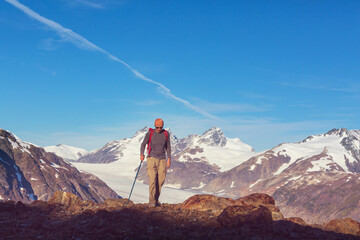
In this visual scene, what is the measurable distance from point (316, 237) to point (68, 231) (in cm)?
914

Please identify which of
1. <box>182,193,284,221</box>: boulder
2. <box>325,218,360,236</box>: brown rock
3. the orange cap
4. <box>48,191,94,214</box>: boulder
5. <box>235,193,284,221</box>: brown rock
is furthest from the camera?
<box>48,191,94,214</box>: boulder

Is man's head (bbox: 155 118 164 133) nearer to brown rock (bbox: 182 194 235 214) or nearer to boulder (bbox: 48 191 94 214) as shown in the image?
brown rock (bbox: 182 194 235 214)

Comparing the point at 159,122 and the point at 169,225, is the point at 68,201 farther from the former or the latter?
the point at 169,225

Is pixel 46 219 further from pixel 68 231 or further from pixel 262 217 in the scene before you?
pixel 262 217

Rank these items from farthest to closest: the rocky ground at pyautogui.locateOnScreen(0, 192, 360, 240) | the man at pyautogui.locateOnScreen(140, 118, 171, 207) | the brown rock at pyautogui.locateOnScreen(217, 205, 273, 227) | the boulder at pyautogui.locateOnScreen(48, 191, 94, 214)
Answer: the boulder at pyautogui.locateOnScreen(48, 191, 94, 214) < the man at pyautogui.locateOnScreen(140, 118, 171, 207) < the brown rock at pyautogui.locateOnScreen(217, 205, 273, 227) < the rocky ground at pyautogui.locateOnScreen(0, 192, 360, 240)

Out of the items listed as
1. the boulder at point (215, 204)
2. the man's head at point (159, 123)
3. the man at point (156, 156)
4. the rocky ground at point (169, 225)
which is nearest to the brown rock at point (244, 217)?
the rocky ground at point (169, 225)

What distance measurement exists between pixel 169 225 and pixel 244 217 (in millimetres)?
2931

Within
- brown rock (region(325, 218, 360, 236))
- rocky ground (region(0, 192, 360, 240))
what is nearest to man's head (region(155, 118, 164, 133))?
rocky ground (region(0, 192, 360, 240))

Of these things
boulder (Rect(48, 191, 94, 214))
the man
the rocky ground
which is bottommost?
the rocky ground

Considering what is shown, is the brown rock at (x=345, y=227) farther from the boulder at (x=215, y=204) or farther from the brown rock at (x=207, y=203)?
the brown rock at (x=207, y=203)

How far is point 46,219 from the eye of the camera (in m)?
18.9

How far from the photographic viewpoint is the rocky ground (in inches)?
596

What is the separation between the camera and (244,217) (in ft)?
53.1

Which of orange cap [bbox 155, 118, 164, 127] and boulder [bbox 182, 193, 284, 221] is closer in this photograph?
orange cap [bbox 155, 118, 164, 127]
